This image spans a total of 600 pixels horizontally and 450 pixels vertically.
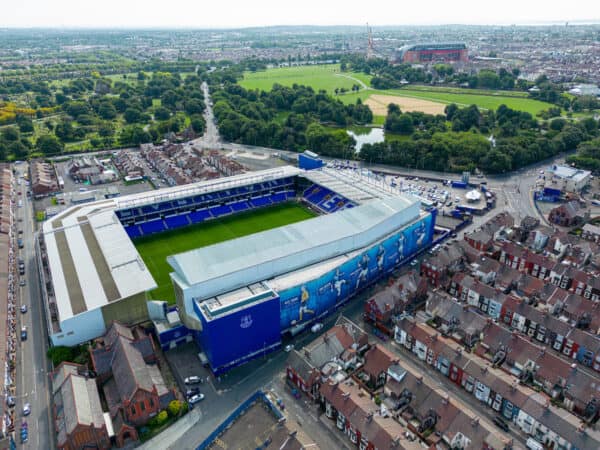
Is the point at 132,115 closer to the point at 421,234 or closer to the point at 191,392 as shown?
the point at 421,234

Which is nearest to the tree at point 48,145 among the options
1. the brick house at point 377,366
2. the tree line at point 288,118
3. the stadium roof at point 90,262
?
the tree line at point 288,118

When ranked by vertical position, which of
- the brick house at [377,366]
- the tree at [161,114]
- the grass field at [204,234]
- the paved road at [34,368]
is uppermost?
the tree at [161,114]

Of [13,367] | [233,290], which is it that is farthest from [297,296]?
[13,367]

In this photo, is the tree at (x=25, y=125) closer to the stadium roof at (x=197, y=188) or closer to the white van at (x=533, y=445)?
the stadium roof at (x=197, y=188)

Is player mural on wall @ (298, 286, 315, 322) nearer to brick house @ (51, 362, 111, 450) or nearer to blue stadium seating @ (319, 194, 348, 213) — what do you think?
brick house @ (51, 362, 111, 450)

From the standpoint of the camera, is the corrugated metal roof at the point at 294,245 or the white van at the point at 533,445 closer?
the white van at the point at 533,445

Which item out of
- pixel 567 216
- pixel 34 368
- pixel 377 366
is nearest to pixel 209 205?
pixel 34 368

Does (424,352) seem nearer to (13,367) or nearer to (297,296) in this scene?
(297,296)
